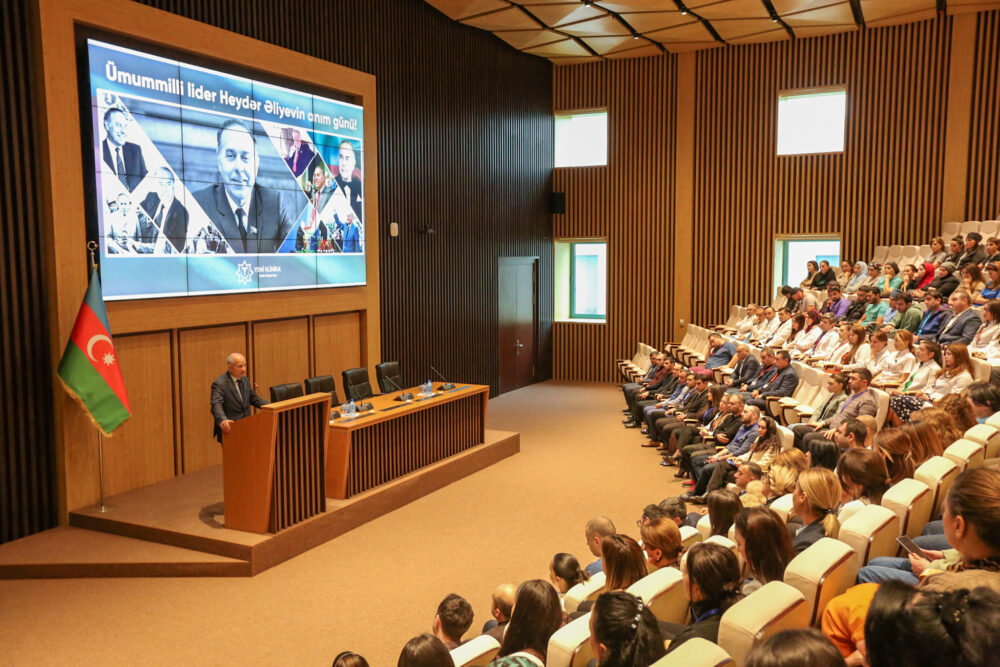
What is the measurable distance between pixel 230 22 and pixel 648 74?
306 inches

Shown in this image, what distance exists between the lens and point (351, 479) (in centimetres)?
657

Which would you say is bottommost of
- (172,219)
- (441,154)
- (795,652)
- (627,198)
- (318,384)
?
(318,384)

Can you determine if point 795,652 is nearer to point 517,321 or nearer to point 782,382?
point 782,382

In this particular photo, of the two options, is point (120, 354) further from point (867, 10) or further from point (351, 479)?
point (867, 10)

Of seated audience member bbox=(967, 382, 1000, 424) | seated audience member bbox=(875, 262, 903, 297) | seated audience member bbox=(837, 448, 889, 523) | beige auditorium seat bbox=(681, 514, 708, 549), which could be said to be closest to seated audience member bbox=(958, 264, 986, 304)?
seated audience member bbox=(875, 262, 903, 297)

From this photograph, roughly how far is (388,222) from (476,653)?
7398mm

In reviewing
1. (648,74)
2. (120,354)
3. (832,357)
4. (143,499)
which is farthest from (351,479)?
(648,74)

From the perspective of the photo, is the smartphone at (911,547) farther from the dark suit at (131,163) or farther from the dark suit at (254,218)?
the dark suit at (254,218)

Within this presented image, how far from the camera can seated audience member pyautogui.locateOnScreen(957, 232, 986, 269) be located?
931 cm

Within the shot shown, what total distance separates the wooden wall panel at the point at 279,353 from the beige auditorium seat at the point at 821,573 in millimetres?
5978

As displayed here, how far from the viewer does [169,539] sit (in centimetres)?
557

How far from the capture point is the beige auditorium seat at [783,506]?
4.01m

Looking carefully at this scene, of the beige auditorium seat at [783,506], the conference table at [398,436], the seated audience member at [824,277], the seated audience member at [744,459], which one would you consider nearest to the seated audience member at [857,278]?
the seated audience member at [824,277]

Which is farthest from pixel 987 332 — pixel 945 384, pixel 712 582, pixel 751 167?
pixel 712 582
